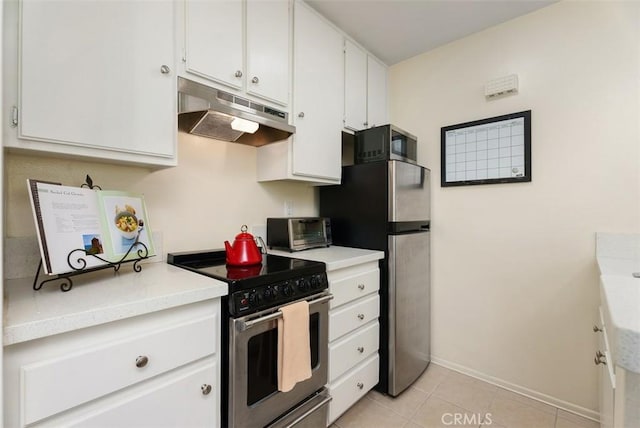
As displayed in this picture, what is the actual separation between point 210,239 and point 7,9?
3.98 feet

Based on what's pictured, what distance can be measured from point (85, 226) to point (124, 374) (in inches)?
23.0

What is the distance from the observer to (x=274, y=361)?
131 cm

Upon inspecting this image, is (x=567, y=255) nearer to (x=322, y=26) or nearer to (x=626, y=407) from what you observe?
(x=626, y=407)

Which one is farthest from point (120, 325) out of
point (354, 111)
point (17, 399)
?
point (354, 111)

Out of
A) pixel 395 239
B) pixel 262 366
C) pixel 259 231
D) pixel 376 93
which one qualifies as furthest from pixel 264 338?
pixel 376 93

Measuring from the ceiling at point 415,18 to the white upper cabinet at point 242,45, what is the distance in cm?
40

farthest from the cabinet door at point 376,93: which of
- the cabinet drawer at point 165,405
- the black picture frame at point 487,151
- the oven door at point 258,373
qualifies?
the cabinet drawer at point 165,405

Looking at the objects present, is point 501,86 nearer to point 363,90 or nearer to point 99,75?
point 363,90

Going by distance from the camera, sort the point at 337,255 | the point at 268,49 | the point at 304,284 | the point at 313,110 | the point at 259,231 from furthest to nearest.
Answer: the point at 259,231 → the point at 313,110 → the point at 337,255 → the point at 268,49 → the point at 304,284

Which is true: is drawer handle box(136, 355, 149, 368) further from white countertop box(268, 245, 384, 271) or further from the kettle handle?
the kettle handle

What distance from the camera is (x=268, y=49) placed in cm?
167

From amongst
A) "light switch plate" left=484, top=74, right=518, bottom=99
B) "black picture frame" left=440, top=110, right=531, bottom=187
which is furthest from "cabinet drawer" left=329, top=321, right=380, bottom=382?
"light switch plate" left=484, top=74, right=518, bottom=99

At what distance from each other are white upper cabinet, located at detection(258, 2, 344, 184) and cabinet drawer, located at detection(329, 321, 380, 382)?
102cm

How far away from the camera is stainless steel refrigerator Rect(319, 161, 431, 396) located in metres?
1.94
